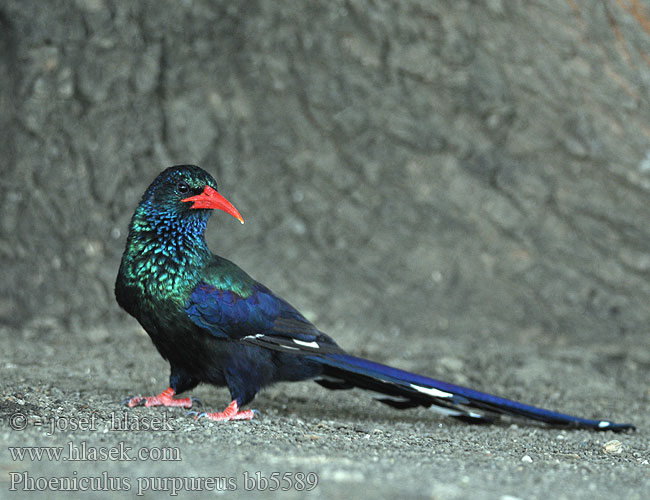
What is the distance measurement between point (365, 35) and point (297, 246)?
1.68m

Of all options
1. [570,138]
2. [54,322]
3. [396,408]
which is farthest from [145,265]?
[570,138]

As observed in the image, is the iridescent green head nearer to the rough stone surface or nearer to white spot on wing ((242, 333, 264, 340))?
white spot on wing ((242, 333, 264, 340))

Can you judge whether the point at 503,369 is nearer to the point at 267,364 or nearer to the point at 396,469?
the point at 267,364

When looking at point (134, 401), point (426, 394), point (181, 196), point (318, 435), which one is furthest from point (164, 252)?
point (426, 394)

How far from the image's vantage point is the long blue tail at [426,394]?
4.47m

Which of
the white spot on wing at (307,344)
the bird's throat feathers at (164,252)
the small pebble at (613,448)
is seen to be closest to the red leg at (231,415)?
the white spot on wing at (307,344)

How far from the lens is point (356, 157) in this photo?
658 centimetres

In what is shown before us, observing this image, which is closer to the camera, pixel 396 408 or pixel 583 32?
pixel 396 408

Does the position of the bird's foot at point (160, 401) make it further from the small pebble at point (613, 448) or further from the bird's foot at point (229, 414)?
the small pebble at point (613, 448)

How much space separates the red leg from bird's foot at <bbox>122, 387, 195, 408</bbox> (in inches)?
11.7

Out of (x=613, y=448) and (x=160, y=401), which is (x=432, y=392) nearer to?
(x=613, y=448)

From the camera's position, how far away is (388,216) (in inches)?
264

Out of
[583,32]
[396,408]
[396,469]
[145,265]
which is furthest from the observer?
[583,32]

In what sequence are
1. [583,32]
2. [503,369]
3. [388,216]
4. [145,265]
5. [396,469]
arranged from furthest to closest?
[388,216] < [503,369] < [583,32] < [145,265] < [396,469]
